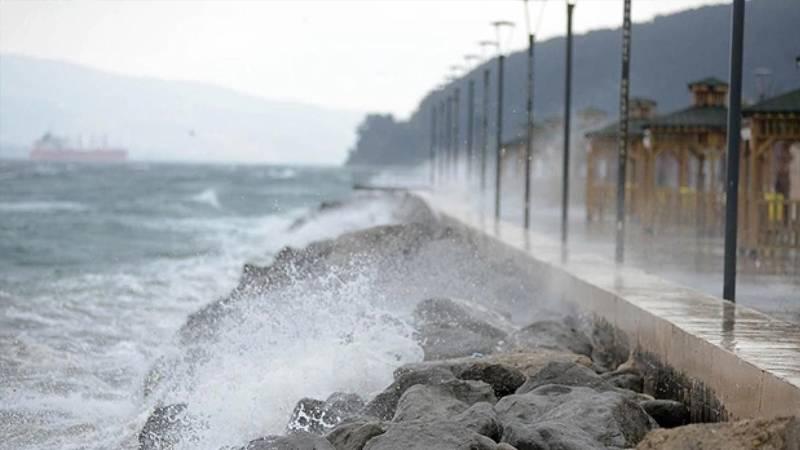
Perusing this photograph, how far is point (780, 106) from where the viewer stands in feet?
65.2

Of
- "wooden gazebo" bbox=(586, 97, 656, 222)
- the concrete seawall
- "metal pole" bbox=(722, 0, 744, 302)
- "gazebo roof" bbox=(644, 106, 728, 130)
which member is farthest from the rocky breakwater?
"wooden gazebo" bbox=(586, 97, 656, 222)

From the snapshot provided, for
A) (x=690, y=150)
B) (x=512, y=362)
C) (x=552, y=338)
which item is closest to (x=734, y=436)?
(x=512, y=362)

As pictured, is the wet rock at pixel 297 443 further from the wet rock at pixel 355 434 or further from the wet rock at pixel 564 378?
the wet rock at pixel 564 378

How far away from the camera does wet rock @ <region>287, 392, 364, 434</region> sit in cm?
997

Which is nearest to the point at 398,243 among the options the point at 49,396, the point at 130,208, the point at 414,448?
the point at 49,396

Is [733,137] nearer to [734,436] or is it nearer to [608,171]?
[734,436]

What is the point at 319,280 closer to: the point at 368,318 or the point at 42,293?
the point at 368,318

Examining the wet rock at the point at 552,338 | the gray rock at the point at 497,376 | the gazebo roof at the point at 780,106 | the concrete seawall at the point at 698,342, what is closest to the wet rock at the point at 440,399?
the gray rock at the point at 497,376

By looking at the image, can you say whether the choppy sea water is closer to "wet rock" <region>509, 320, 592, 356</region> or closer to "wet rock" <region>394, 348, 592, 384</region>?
"wet rock" <region>509, 320, 592, 356</region>

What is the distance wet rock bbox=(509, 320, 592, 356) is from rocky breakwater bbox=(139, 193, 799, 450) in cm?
2

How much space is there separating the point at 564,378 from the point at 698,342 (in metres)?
0.97

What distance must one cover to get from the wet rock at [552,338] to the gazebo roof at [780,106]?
296 inches

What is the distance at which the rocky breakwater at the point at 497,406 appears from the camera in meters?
7.85

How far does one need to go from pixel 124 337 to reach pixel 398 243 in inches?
403
